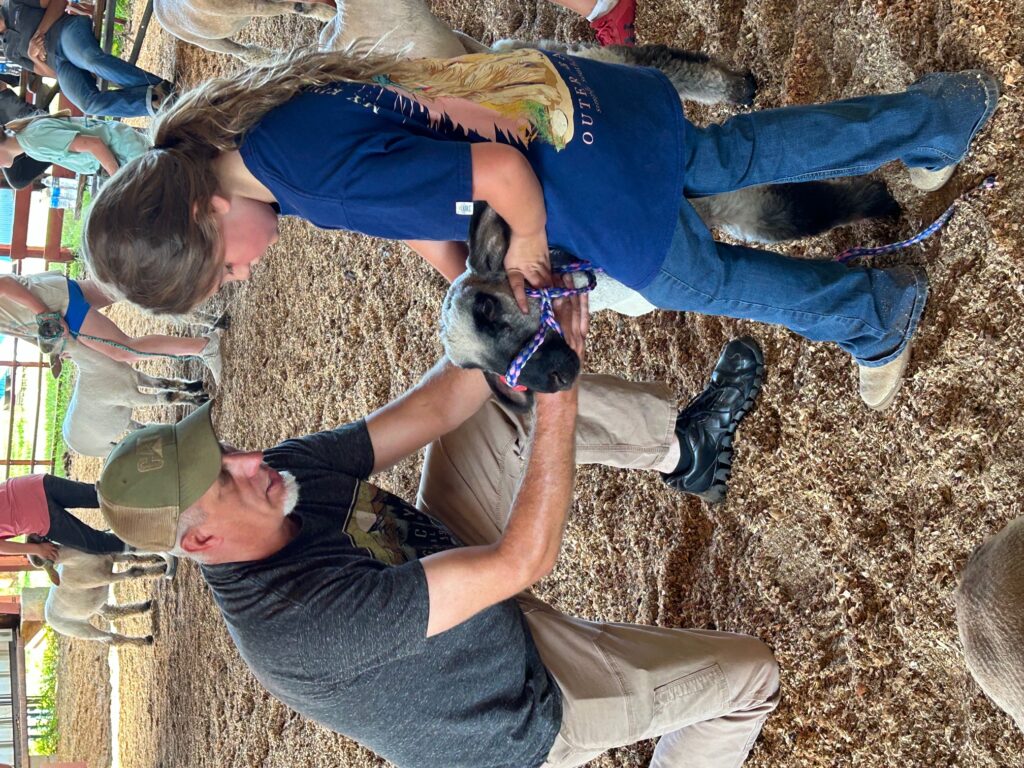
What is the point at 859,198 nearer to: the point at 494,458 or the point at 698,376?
the point at 698,376

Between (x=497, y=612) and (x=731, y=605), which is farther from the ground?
(x=497, y=612)

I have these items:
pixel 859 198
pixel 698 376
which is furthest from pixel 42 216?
pixel 859 198

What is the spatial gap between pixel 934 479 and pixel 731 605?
2.15 feet

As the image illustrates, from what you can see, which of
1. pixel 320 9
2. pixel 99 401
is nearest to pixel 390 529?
pixel 320 9

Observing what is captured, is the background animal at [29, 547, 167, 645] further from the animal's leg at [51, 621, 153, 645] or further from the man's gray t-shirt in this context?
the man's gray t-shirt

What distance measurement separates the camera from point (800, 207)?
69.9 inches

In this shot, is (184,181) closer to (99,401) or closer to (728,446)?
(728,446)

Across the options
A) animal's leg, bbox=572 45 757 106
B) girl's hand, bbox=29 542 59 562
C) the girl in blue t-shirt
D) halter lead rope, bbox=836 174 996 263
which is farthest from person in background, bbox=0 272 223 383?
halter lead rope, bbox=836 174 996 263

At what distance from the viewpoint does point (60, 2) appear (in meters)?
4.58

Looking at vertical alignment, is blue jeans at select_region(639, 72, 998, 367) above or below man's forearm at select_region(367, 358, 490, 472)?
above

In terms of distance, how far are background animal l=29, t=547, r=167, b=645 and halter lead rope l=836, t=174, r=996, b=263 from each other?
3.91 metres

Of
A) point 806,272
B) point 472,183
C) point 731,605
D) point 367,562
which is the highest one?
point 472,183

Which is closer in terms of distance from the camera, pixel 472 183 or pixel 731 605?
pixel 472 183

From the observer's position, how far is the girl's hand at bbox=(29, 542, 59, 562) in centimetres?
401
